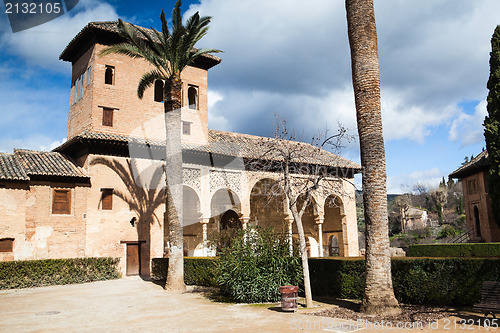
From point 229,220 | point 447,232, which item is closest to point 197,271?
point 229,220

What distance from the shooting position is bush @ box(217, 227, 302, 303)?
1141 cm

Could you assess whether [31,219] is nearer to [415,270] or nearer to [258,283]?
[258,283]

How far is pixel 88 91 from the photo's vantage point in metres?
21.3

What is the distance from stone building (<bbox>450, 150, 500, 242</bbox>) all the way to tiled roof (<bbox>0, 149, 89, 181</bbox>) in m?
27.1

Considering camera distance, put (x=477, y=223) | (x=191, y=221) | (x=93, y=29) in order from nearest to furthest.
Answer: (x=93, y=29), (x=191, y=221), (x=477, y=223)

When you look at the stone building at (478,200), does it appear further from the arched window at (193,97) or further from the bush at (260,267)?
the bush at (260,267)

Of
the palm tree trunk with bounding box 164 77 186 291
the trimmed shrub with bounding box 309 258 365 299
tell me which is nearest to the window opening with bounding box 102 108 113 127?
the palm tree trunk with bounding box 164 77 186 291

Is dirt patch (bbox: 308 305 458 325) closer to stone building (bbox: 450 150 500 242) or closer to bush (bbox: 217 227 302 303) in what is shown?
bush (bbox: 217 227 302 303)

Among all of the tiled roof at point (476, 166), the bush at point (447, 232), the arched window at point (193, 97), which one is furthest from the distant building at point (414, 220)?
the arched window at point (193, 97)

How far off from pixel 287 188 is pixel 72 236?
12627 mm

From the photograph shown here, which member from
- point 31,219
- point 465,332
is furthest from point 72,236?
point 465,332

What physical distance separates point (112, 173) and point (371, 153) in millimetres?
14372

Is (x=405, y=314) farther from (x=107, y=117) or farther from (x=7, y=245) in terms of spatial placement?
(x=107, y=117)

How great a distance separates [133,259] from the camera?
20.3m
